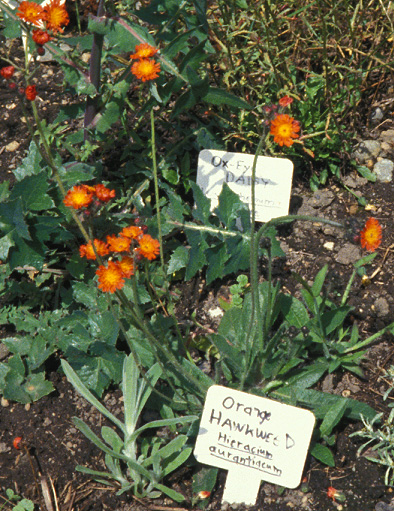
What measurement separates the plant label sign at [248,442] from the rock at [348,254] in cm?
72

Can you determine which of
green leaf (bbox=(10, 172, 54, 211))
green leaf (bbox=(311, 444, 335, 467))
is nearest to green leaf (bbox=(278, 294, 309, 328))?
green leaf (bbox=(311, 444, 335, 467))

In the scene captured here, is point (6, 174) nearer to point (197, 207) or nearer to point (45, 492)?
point (197, 207)

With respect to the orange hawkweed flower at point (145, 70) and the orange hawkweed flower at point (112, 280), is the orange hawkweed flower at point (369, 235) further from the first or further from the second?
the orange hawkweed flower at point (145, 70)

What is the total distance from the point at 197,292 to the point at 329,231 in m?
0.58

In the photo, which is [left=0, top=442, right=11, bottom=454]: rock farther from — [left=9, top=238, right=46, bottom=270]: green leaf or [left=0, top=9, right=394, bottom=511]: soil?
[left=9, top=238, right=46, bottom=270]: green leaf

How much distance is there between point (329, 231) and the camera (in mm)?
2287

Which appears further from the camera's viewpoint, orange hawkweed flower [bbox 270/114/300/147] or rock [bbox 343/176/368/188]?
rock [bbox 343/176/368/188]

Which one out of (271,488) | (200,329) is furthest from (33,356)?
(271,488)

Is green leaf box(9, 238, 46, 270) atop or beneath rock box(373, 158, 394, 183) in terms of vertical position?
beneath

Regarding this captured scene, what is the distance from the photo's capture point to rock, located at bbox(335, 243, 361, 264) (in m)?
2.21

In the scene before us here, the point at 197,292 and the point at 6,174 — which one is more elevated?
the point at 6,174

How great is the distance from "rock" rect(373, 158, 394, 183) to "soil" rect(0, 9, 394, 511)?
0.03m

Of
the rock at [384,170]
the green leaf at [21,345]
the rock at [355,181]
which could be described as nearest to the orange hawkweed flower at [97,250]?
the green leaf at [21,345]

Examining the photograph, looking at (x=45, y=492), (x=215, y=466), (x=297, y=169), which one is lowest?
(x=45, y=492)
